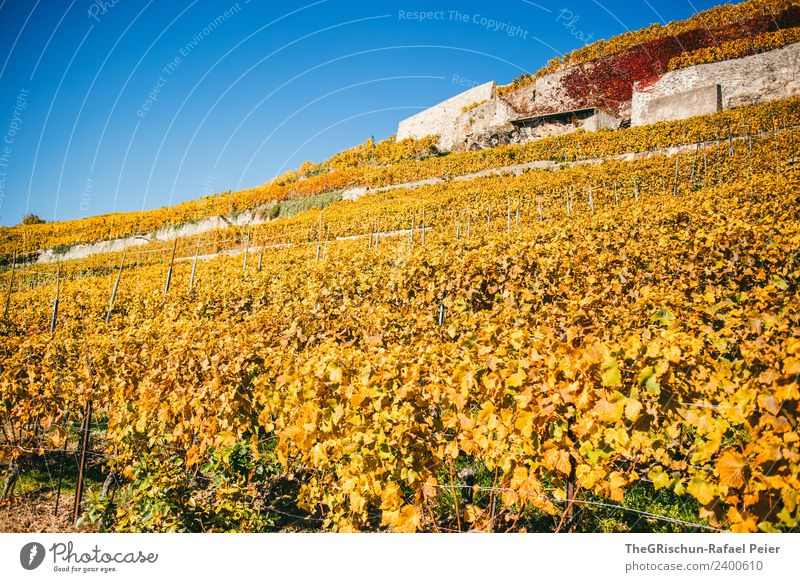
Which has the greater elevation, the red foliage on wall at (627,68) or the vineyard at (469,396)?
the red foliage on wall at (627,68)

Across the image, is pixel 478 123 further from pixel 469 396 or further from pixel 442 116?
pixel 469 396

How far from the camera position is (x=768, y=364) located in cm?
208

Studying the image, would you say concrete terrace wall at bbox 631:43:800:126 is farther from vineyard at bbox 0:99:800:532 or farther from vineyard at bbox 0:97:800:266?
vineyard at bbox 0:99:800:532

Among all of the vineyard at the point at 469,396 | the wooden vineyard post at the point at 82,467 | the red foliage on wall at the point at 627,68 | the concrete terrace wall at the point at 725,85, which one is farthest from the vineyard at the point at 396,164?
the wooden vineyard post at the point at 82,467

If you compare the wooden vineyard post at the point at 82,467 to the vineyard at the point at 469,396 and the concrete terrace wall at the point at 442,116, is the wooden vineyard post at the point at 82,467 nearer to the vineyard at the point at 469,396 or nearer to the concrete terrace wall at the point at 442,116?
the vineyard at the point at 469,396

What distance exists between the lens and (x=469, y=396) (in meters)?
2.90

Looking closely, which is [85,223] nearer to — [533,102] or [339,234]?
[339,234]

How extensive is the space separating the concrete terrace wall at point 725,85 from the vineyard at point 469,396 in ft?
93.6

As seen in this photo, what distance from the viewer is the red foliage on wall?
37591 millimetres

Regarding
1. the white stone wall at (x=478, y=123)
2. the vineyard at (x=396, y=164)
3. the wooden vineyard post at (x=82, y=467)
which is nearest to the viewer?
the wooden vineyard post at (x=82, y=467)

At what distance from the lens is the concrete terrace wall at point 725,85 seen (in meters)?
29.3

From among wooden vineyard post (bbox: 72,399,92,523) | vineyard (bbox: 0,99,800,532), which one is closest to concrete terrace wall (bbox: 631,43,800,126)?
vineyard (bbox: 0,99,800,532)

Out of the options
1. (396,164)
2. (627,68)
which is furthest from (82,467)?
(627,68)

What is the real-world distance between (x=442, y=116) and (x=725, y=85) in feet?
97.6
